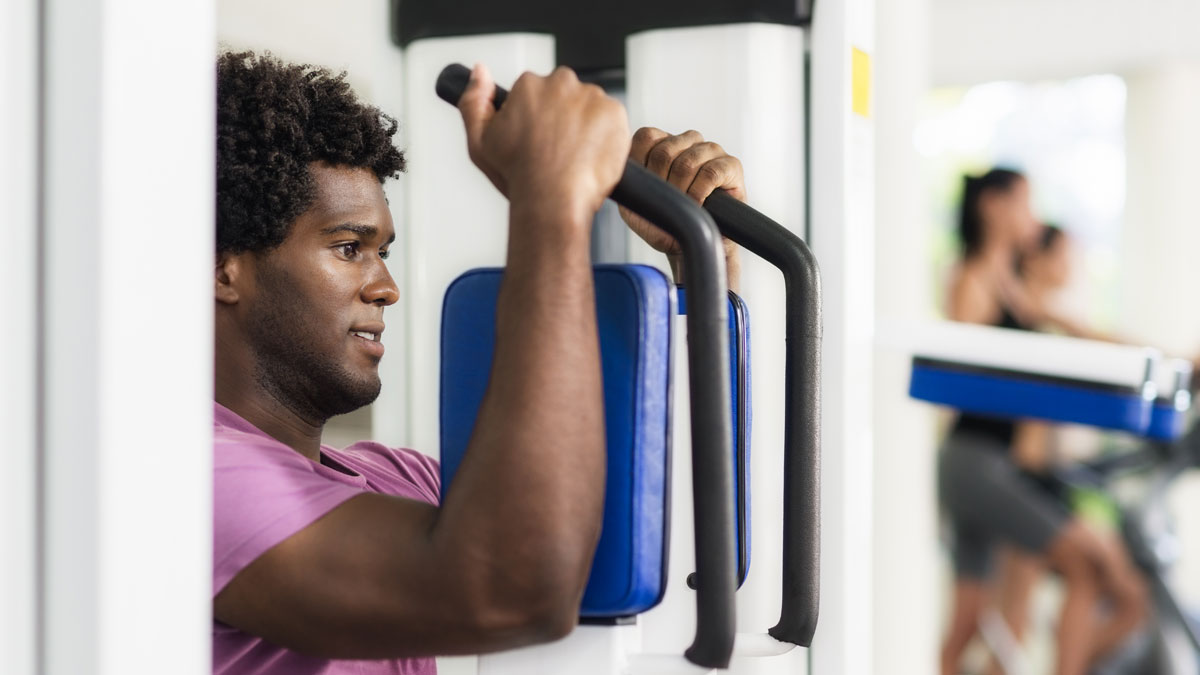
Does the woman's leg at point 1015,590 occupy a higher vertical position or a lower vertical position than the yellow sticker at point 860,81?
lower

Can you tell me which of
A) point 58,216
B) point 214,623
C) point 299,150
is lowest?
point 214,623

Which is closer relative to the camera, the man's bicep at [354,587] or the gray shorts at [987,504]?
Answer: the man's bicep at [354,587]

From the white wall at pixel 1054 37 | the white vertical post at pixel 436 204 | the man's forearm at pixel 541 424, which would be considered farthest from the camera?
the white wall at pixel 1054 37

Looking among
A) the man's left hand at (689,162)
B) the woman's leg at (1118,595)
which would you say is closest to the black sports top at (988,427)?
the woman's leg at (1118,595)

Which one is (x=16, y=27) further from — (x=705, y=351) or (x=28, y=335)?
(x=705, y=351)

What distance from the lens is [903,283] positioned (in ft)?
7.83

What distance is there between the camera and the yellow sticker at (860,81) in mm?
1483

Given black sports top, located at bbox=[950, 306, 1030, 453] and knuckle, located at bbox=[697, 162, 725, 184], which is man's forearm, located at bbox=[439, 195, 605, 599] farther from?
black sports top, located at bbox=[950, 306, 1030, 453]

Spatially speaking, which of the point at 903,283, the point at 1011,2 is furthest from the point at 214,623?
the point at 1011,2

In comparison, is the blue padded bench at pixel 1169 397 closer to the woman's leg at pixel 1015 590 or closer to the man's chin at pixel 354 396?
the man's chin at pixel 354 396

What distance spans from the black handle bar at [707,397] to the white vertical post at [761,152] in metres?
0.64

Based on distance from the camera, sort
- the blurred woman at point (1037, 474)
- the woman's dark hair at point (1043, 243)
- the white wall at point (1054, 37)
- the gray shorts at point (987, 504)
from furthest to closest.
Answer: the white wall at point (1054, 37), the woman's dark hair at point (1043, 243), the blurred woman at point (1037, 474), the gray shorts at point (987, 504)

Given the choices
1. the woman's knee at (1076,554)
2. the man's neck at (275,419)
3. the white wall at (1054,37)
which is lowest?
the woman's knee at (1076,554)

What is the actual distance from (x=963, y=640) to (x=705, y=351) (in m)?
3.70
